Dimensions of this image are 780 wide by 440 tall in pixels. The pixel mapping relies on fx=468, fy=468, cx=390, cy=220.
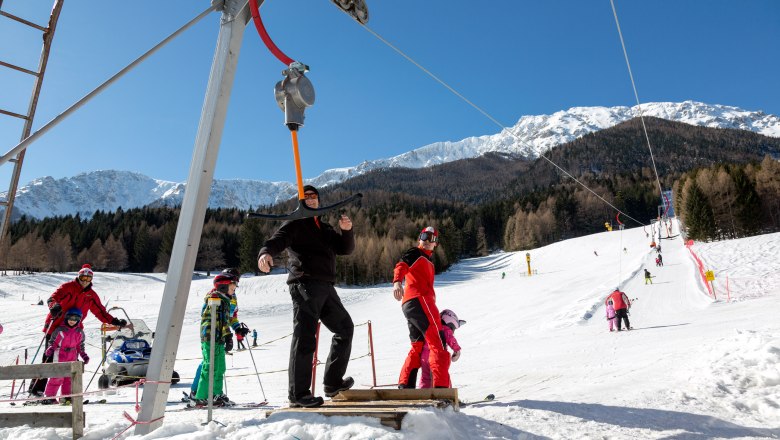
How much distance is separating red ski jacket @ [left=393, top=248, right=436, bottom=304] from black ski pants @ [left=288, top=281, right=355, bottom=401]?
1.25 m

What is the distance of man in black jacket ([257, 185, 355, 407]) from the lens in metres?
3.77

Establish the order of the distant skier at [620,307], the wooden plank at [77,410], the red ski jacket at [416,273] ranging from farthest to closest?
the distant skier at [620,307], the red ski jacket at [416,273], the wooden plank at [77,410]

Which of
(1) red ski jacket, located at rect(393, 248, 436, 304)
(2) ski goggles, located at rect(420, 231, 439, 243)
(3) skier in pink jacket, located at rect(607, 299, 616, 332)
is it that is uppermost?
(2) ski goggles, located at rect(420, 231, 439, 243)

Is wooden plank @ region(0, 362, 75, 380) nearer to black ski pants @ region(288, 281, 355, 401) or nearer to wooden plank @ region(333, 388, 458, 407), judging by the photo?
black ski pants @ region(288, 281, 355, 401)

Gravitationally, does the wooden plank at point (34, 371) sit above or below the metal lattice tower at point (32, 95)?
below

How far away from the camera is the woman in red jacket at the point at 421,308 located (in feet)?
15.6

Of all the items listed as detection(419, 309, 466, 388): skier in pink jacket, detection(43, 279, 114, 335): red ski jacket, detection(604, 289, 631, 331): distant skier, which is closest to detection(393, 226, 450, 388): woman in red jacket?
detection(419, 309, 466, 388): skier in pink jacket

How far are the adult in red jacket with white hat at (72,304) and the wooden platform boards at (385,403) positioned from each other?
4436 millimetres

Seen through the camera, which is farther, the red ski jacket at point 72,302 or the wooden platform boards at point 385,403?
the red ski jacket at point 72,302

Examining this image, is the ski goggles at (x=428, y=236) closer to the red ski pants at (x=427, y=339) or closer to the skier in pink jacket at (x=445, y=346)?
the red ski pants at (x=427, y=339)

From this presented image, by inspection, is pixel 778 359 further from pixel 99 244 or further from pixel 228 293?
pixel 99 244

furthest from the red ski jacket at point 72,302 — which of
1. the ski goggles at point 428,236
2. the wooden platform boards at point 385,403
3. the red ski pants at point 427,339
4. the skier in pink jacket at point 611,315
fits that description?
the skier in pink jacket at point 611,315

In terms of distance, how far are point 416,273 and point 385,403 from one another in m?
1.81

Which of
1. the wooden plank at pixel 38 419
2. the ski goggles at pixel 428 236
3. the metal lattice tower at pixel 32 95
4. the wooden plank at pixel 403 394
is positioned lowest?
the wooden plank at pixel 403 394
